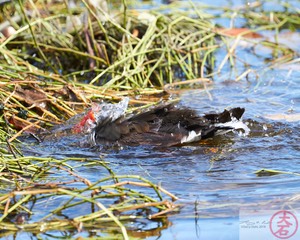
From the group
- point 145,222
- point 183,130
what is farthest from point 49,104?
point 145,222

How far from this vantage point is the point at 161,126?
5.30 m

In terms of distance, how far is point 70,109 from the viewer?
587 cm

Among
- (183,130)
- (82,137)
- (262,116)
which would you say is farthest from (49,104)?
(262,116)

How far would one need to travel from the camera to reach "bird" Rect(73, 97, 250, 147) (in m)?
5.24

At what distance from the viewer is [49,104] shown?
5.89m

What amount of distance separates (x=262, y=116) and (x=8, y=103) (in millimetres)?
1989

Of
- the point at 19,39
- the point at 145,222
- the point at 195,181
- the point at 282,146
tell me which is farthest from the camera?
the point at 19,39

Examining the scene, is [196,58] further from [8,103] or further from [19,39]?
[8,103]

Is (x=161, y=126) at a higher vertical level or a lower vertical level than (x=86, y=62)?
lower

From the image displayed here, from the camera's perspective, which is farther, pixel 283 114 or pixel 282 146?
pixel 283 114

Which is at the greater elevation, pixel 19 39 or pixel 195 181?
pixel 19 39

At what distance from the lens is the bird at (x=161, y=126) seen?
206 inches

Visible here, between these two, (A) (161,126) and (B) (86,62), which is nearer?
(A) (161,126)

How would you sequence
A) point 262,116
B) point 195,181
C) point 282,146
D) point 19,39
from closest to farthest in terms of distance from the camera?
1. point 195,181
2. point 282,146
3. point 262,116
4. point 19,39
